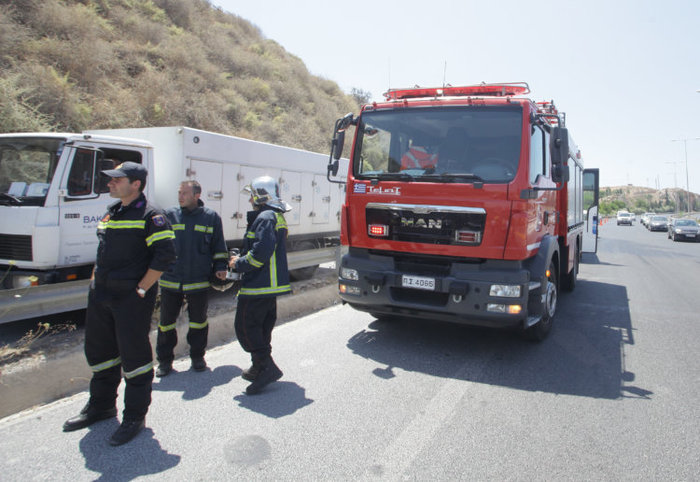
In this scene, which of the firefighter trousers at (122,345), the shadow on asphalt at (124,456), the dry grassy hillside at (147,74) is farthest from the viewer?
the dry grassy hillside at (147,74)

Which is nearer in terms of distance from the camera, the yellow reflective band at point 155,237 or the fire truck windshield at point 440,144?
the yellow reflective band at point 155,237

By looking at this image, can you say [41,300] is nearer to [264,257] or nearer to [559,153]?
[264,257]

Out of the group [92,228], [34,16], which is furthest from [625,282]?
[34,16]

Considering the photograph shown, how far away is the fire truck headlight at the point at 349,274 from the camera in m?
5.18

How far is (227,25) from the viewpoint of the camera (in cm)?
2794

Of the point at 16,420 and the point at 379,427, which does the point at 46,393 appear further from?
the point at 379,427

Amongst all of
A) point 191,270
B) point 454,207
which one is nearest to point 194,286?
point 191,270

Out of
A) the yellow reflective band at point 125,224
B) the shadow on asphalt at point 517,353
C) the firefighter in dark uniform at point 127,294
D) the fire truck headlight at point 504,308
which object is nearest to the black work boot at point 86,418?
the firefighter in dark uniform at point 127,294

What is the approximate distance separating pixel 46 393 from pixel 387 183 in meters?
3.62

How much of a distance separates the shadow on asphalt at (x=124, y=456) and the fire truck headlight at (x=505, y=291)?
3.03 metres

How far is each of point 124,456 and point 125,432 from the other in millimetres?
197

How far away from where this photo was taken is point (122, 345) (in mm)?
3201

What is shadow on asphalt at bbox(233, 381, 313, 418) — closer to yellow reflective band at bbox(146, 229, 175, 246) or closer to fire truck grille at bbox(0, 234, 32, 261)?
yellow reflective band at bbox(146, 229, 175, 246)

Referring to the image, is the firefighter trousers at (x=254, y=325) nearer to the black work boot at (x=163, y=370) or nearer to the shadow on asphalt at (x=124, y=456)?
the black work boot at (x=163, y=370)
